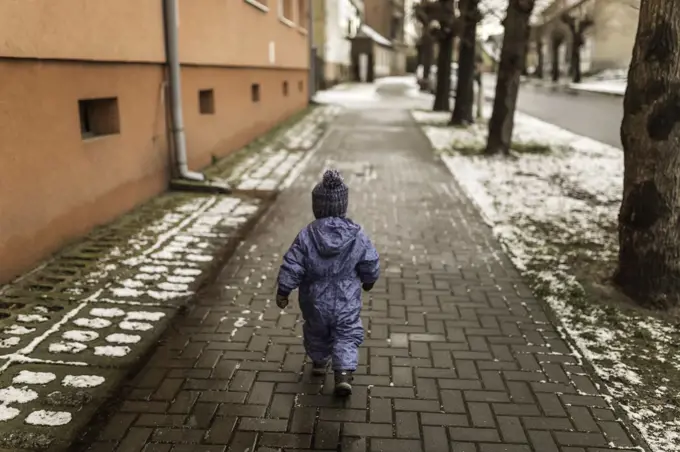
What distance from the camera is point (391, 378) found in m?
3.95

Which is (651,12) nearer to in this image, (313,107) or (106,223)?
(106,223)

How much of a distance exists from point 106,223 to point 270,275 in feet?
7.14

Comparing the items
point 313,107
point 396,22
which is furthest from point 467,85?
point 396,22

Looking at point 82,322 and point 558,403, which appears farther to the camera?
point 82,322

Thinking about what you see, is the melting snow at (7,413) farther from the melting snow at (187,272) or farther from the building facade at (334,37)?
the building facade at (334,37)

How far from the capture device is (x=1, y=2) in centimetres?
505

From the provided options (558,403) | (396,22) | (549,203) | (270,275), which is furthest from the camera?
(396,22)

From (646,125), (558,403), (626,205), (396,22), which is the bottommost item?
(558,403)

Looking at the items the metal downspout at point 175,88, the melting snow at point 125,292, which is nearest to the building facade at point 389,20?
the metal downspout at point 175,88

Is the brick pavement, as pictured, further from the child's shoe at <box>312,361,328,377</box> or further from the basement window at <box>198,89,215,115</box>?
the basement window at <box>198,89,215,115</box>

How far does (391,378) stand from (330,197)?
116cm

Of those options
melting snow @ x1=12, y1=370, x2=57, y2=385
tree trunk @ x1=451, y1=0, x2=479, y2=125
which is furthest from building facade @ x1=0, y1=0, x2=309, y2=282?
tree trunk @ x1=451, y1=0, x2=479, y2=125

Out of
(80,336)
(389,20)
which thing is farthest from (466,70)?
(389,20)

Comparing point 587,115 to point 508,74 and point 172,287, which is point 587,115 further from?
point 172,287
